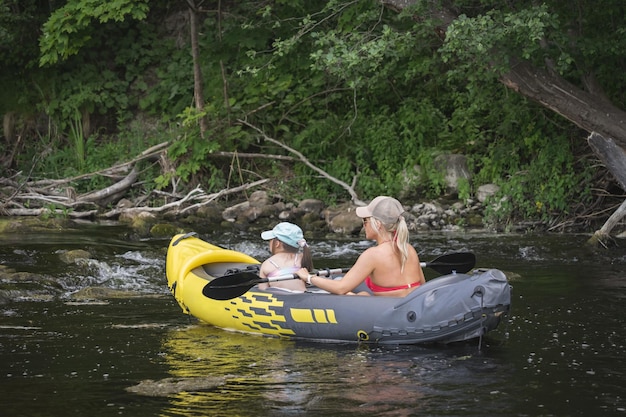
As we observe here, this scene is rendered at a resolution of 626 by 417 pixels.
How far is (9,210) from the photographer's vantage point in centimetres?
1410

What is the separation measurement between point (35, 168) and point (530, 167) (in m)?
7.93

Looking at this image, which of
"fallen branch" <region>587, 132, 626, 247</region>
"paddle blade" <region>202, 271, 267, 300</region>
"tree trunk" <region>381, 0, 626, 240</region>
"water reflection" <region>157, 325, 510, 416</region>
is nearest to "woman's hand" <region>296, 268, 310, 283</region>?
"paddle blade" <region>202, 271, 267, 300</region>

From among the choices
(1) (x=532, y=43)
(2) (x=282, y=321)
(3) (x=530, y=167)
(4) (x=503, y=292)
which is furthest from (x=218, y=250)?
(3) (x=530, y=167)

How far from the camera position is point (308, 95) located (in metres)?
15.4

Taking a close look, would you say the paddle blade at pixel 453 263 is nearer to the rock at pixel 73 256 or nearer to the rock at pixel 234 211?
the rock at pixel 73 256

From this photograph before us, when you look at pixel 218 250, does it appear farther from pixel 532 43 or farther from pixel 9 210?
pixel 9 210

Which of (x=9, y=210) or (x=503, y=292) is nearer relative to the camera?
(x=503, y=292)

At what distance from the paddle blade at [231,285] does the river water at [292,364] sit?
0.31 m

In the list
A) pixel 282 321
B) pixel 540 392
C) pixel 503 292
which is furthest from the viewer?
pixel 282 321

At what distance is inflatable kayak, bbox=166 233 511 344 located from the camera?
253 inches

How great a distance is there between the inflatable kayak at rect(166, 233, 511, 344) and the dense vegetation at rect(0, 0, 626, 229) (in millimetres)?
4223

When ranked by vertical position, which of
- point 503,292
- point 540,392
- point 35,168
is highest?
point 35,168

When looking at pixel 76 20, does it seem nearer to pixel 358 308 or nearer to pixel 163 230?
pixel 163 230

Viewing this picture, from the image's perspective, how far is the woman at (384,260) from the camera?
665cm
